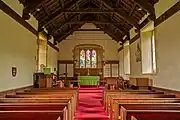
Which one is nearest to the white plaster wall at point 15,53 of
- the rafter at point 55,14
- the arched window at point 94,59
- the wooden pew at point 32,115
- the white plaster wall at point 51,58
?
the rafter at point 55,14

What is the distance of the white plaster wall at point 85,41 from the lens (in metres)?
16.6

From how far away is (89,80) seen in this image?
50.4 ft

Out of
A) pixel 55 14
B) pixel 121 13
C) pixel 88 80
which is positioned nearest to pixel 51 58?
pixel 88 80

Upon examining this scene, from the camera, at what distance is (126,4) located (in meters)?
9.23

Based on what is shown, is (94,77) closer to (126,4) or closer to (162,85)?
(126,4)

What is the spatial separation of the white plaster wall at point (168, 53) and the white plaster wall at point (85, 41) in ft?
31.2

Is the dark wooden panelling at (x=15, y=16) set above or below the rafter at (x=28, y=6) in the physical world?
below

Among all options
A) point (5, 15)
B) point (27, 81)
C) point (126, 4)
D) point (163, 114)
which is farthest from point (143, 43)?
point (163, 114)

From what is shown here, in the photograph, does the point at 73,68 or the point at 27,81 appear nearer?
the point at 27,81

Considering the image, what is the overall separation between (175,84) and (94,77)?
32.3 feet

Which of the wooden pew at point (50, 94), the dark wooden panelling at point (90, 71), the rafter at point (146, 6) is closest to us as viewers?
the wooden pew at point (50, 94)

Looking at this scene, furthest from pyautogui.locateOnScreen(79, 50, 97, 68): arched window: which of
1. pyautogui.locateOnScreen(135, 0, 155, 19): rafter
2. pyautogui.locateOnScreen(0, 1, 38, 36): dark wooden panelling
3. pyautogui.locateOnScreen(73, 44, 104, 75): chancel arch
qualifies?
pyautogui.locateOnScreen(135, 0, 155, 19): rafter

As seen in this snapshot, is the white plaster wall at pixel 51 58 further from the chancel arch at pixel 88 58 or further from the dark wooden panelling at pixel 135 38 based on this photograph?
the dark wooden panelling at pixel 135 38

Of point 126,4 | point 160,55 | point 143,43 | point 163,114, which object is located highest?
point 126,4
